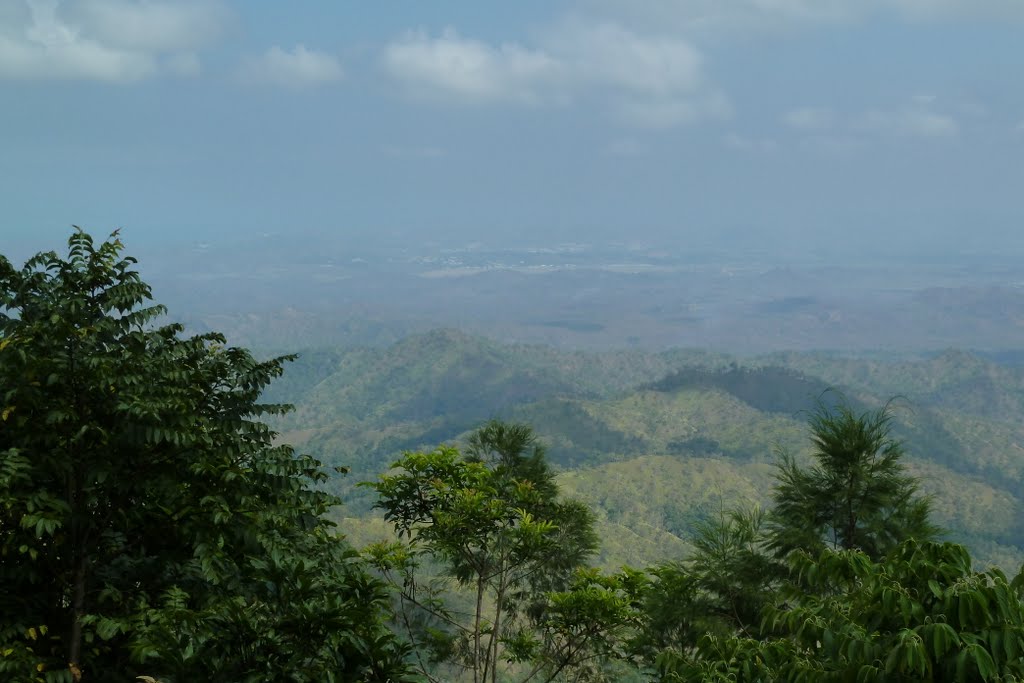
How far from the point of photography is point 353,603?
5.01m

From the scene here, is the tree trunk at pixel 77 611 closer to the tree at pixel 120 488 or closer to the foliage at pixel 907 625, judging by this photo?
the tree at pixel 120 488

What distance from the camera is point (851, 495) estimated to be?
45.4 ft

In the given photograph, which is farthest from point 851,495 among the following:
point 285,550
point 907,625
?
point 285,550

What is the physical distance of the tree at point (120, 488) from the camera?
19.9 feet

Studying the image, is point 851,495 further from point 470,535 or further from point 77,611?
point 77,611

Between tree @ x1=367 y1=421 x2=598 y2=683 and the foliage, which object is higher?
the foliage

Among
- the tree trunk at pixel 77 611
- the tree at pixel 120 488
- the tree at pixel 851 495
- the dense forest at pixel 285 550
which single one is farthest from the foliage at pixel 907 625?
the tree at pixel 851 495

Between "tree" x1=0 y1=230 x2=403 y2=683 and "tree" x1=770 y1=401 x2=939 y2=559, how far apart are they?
939 centimetres

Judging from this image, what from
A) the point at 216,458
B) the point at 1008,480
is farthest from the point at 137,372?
the point at 1008,480

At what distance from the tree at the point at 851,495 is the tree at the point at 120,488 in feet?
30.8

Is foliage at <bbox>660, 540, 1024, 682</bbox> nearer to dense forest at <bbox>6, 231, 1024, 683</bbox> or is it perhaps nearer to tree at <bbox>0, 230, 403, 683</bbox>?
dense forest at <bbox>6, 231, 1024, 683</bbox>

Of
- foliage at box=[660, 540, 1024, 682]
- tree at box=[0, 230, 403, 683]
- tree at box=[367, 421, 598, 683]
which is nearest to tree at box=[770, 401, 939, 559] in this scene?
tree at box=[367, 421, 598, 683]

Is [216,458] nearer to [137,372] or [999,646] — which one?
[137,372]

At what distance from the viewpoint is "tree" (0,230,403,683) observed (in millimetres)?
6051
